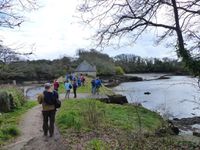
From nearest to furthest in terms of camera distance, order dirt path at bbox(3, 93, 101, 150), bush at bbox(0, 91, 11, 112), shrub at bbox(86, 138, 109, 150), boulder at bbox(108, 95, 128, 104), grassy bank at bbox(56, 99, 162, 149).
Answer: shrub at bbox(86, 138, 109, 150), dirt path at bbox(3, 93, 101, 150), grassy bank at bbox(56, 99, 162, 149), bush at bbox(0, 91, 11, 112), boulder at bbox(108, 95, 128, 104)

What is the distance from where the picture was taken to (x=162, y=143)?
1413 centimetres

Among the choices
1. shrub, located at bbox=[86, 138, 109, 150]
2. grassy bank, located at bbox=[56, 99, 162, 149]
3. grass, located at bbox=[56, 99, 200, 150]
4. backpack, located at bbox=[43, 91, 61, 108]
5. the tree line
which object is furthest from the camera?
the tree line

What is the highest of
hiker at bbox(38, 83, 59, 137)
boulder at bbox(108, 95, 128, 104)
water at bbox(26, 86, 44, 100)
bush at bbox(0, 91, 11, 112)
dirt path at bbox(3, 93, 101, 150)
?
hiker at bbox(38, 83, 59, 137)

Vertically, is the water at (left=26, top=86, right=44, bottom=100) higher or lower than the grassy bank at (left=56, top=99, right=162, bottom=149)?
lower

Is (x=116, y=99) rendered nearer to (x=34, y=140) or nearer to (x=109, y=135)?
(x=109, y=135)

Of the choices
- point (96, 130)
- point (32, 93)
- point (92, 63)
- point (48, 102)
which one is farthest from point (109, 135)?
point (92, 63)

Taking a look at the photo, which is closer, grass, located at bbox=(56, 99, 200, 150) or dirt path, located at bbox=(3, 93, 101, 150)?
grass, located at bbox=(56, 99, 200, 150)

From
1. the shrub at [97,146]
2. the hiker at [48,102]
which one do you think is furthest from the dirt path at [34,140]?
the shrub at [97,146]

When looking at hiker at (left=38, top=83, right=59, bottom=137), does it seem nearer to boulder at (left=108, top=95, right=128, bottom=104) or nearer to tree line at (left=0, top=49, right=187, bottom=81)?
boulder at (left=108, top=95, right=128, bottom=104)

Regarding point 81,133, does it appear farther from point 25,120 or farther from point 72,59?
point 72,59

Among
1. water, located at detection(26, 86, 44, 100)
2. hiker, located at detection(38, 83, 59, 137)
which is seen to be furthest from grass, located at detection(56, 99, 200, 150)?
water, located at detection(26, 86, 44, 100)

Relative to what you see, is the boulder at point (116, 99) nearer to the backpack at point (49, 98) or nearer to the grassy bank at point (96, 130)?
the grassy bank at point (96, 130)

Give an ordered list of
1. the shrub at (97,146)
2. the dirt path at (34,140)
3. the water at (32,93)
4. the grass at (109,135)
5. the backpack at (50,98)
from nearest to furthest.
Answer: the shrub at (97,146)
the grass at (109,135)
the dirt path at (34,140)
the backpack at (50,98)
the water at (32,93)

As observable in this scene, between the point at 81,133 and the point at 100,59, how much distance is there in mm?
104862
